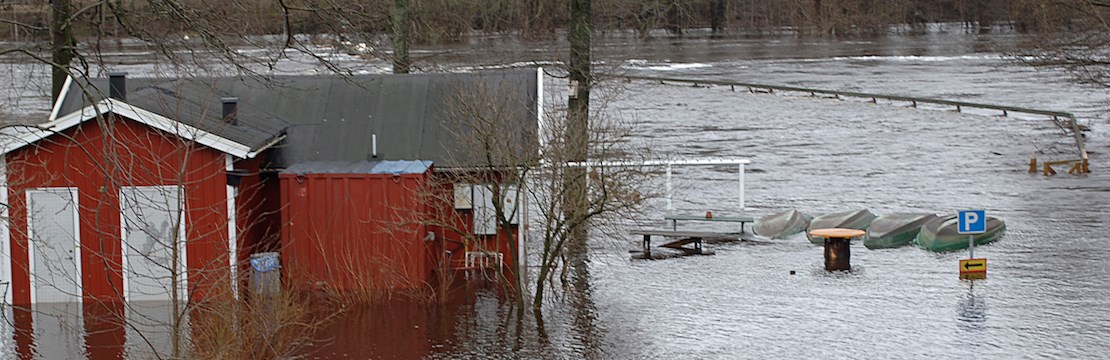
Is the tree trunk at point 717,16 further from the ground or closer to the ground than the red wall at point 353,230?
further from the ground

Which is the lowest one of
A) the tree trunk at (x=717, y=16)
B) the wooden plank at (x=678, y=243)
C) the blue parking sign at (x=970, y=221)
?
the wooden plank at (x=678, y=243)

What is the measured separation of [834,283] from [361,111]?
7.02 metres

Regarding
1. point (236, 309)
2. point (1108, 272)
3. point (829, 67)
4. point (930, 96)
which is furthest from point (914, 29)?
point (236, 309)

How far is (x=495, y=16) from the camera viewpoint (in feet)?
91.4

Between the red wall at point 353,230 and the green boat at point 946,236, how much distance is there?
7852mm

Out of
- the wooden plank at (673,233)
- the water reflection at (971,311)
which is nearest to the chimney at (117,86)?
the wooden plank at (673,233)

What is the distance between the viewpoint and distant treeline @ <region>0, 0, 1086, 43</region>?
704 cm

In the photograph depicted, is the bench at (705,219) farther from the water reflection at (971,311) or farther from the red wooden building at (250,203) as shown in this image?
the water reflection at (971,311)

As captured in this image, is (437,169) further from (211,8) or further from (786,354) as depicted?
(211,8)

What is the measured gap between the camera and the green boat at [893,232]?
65.0ft

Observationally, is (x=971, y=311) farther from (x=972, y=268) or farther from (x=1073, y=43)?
(x=1073, y=43)

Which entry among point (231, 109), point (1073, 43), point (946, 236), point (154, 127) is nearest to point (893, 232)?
point (946, 236)

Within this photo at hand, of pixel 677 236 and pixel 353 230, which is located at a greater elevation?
pixel 353 230

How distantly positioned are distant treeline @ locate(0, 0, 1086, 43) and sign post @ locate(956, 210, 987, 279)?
684 cm
